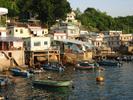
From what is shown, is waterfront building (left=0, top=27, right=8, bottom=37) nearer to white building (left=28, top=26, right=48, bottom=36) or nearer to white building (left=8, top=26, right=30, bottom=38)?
white building (left=8, top=26, right=30, bottom=38)

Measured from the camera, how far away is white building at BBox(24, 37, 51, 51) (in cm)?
9694

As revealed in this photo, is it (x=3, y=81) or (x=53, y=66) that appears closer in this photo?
(x=3, y=81)

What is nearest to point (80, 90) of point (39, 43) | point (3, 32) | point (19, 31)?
point (39, 43)

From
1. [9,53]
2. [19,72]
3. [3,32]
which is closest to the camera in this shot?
[19,72]

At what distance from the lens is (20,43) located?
95750 millimetres

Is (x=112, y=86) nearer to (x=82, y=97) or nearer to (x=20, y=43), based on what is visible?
(x=82, y=97)

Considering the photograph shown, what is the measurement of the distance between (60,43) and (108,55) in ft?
62.3

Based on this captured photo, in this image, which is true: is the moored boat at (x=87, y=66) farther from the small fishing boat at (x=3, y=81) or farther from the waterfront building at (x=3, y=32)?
the small fishing boat at (x=3, y=81)

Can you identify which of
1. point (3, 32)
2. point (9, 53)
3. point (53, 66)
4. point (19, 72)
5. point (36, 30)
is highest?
point (36, 30)

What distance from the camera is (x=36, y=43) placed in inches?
3846

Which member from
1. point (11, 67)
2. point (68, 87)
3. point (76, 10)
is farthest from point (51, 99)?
point (76, 10)

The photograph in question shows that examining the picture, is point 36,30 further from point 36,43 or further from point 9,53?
point 9,53

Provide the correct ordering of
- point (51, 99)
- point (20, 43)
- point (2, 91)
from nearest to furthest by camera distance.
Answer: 1. point (51, 99)
2. point (2, 91)
3. point (20, 43)

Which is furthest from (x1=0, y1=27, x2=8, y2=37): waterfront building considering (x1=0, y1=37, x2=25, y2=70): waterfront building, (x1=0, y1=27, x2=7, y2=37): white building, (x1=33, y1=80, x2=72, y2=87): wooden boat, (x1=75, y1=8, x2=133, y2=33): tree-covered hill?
(x1=75, y1=8, x2=133, y2=33): tree-covered hill
